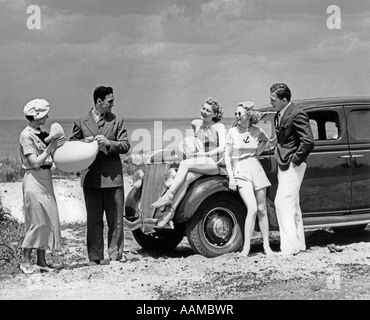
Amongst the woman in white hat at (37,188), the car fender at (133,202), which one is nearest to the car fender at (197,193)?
the car fender at (133,202)

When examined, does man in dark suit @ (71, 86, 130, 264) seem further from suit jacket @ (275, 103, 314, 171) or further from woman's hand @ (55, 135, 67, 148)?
suit jacket @ (275, 103, 314, 171)

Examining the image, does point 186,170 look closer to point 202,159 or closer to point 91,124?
point 202,159

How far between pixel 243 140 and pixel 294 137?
62 cm

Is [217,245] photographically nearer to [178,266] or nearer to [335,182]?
[178,266]

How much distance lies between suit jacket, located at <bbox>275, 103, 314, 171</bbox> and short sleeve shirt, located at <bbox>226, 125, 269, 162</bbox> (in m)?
0.27

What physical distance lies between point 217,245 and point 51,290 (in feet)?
8.21

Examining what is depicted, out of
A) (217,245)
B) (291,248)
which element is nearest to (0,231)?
(217,245)

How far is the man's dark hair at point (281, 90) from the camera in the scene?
Answer: 1045 cm

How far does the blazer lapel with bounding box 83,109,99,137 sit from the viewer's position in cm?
1012

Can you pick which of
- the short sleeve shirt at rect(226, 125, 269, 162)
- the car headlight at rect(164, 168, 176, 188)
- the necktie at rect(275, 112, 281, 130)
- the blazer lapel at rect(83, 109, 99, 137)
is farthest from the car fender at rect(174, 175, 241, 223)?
the blazer lapel at rect(83, 109, 99, 137)

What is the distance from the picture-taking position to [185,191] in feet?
33.7

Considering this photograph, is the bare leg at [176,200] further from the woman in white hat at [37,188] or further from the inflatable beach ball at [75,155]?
the woman in white hat at [37,188]

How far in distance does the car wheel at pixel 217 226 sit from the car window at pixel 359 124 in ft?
6.29

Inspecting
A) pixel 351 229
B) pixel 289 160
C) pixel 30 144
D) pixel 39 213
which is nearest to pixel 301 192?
pixel 289 160
